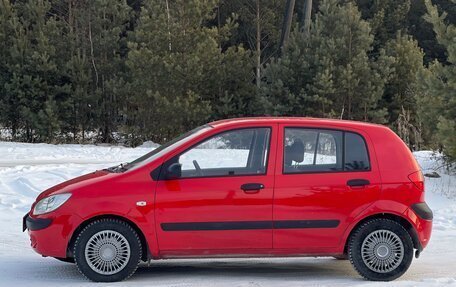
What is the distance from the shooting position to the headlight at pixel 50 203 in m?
6.15

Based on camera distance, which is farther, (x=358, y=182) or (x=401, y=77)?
(x=401, y=77)

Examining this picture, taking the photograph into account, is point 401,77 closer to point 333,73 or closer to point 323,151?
point 333,73

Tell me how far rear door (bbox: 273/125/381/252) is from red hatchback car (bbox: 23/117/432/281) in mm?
10

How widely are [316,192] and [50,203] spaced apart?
2659 mm

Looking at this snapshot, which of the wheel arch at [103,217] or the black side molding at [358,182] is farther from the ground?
the black side molding at [358,182]

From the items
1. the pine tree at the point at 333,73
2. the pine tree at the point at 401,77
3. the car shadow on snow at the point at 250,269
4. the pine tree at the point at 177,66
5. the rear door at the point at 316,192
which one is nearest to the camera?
the rear door at the point at 316,192

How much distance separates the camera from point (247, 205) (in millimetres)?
6156

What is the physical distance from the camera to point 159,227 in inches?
242

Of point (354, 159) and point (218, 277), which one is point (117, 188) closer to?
point (218, 277)

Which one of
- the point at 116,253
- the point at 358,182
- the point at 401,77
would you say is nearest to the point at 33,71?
the point at 401,77

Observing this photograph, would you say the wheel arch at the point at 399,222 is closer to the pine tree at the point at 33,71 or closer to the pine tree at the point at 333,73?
the pine tree at the point at 333,73

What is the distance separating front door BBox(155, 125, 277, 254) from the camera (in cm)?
613

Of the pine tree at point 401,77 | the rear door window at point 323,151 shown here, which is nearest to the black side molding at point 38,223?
the rear door window at point 323,151

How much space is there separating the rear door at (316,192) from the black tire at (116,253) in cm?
140
